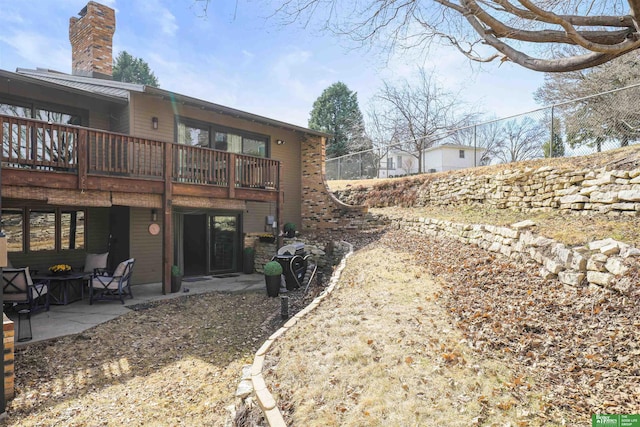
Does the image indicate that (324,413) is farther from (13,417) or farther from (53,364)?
(53,364)

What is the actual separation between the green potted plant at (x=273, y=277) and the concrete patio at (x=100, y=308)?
0.94 metres

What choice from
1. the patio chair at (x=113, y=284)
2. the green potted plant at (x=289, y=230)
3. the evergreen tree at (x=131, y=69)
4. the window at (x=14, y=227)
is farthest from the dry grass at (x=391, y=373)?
the evergreen tree at (x=131, y=69)

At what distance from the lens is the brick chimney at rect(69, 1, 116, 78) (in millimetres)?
10641

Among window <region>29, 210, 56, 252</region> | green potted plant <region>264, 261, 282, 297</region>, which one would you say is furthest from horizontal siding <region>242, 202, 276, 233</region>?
window <region>29, 210, 56, 252</region>

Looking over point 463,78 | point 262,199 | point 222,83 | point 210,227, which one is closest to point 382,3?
point 463,78

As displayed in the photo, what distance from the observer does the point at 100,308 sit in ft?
23.5

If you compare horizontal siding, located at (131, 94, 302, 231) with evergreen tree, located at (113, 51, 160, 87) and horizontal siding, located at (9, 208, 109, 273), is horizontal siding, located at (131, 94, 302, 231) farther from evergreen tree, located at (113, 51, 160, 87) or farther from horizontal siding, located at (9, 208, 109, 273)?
evergreen tree, located at (113, 51, 160, 87)

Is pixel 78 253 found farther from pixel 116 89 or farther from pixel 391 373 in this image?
pixel 391 373

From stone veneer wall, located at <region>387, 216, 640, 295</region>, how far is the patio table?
339 inches

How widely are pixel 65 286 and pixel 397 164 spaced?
17.0m

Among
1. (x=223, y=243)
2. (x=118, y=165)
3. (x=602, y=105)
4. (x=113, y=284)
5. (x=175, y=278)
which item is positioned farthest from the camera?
(x=223, y=243)

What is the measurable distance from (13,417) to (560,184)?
998 cm

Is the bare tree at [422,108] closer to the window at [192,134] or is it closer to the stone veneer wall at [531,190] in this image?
the stone veneer wall at [531,190]

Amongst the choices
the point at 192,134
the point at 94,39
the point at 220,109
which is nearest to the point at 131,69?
the point at 94,39
